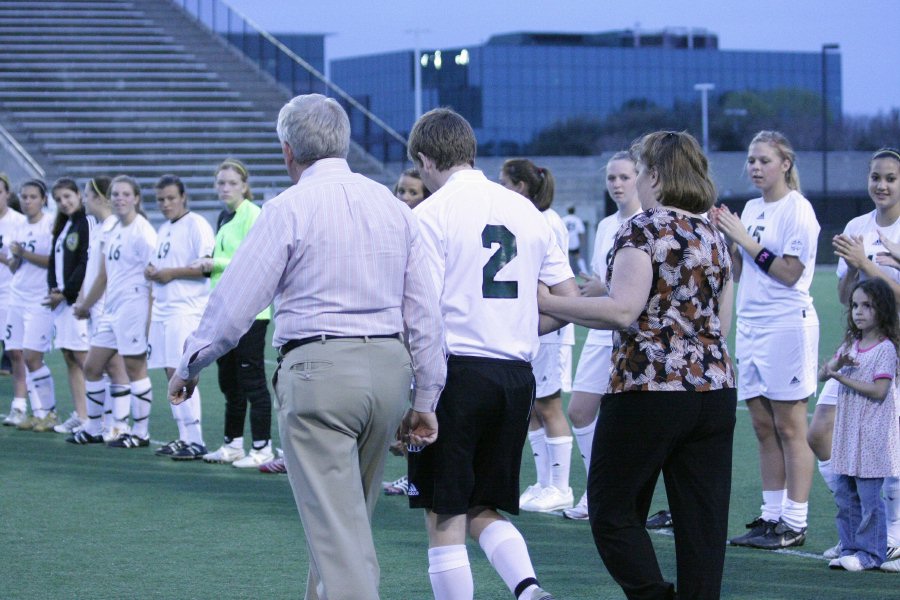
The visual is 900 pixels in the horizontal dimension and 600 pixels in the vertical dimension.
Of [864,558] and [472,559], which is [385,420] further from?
[864,558]

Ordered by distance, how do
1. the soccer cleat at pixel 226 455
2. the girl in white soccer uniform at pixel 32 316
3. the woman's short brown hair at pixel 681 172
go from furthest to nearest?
1. the girl in white soccer uniform at pixel 32 316
2. the soccer cleat at pixel 226 455
3. the woman's short brown hair at pixel 681 172

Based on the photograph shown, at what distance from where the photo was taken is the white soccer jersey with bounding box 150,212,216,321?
9.32 m

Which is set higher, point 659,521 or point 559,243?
point 559,243

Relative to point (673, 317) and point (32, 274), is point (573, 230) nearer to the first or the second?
point (32, 274)

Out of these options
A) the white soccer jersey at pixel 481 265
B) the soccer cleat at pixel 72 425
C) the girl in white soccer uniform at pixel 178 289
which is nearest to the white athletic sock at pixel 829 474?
the white soccer jersey at pixel 481 265

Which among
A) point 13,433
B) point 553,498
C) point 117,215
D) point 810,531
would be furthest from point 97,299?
point 810,531

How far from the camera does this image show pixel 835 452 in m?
6.07

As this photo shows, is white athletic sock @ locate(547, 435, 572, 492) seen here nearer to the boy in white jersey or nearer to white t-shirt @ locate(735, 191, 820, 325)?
white t-shirt @ locate(735, 191, 820, 325)

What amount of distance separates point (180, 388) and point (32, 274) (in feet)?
24.0

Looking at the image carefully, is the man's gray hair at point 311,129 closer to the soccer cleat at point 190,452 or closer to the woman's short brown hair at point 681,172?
the woman's short brown hair at point 681,172

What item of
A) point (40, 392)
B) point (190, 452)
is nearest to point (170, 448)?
point (190, 452)

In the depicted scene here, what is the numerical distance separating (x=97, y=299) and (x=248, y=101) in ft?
79.2

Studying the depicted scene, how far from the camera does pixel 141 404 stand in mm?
9906

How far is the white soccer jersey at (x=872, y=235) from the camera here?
634cm
